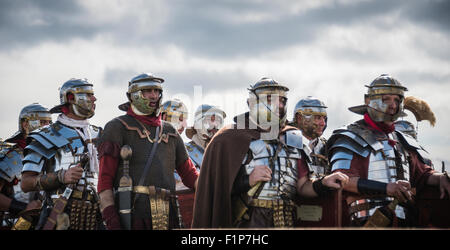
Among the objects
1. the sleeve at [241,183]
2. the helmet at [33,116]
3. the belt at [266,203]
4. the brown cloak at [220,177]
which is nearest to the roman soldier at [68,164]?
the brown cloak at [220,177]

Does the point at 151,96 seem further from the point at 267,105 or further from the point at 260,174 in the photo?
the point at 260,174

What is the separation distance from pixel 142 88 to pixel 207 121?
517cm

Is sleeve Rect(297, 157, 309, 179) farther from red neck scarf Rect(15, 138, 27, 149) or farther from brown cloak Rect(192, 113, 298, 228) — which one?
red neck scarf Rect(15, 138, 27, 149)

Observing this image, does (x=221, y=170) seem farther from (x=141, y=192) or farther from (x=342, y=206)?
(x=342, y=206)

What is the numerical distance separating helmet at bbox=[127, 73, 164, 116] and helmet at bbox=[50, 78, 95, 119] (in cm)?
104

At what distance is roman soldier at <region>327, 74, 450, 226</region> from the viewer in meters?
9.14

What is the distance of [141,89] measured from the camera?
889 cm

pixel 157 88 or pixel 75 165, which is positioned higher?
pixel 157 88

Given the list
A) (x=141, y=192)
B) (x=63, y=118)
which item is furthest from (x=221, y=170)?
(x=63, y=118)

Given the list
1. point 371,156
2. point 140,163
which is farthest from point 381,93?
point 140,163
